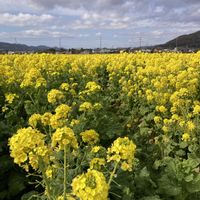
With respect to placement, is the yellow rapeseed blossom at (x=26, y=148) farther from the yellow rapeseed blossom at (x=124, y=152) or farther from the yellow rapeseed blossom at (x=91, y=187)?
the yellow rapeseed blossom at (x=91, y=187)

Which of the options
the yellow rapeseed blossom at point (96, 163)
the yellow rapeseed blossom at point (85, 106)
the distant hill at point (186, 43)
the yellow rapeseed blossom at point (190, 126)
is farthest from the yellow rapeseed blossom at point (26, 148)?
the distant hill at point (186, 43)

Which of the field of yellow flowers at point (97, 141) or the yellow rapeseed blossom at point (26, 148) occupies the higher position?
the yellow rapeseed blossom at point (26, 148)

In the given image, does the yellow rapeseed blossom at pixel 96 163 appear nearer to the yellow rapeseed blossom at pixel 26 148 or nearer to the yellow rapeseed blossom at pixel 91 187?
the yellow rapeseed blossom at pixel 26 148

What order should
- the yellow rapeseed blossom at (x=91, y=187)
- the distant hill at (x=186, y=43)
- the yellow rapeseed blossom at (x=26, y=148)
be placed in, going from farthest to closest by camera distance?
1. the distant hill at (x=186, y=43)
2. the yellow rapeseed blossom at (x=26, y=148)
3. the yellow rapeseed blossom at (x=91, y=187)

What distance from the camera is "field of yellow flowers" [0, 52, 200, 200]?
8.47ft

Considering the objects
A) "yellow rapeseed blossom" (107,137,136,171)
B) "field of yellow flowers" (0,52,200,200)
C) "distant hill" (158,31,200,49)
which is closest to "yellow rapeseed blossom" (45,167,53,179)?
"field of yellow flowers" (0,52,200,200)

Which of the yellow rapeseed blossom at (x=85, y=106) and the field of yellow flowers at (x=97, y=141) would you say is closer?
the field of yellow flowers at (x=97, y=141)

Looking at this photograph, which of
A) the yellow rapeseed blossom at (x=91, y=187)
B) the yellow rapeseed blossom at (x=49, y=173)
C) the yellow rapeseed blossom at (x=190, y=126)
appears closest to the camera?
the yellow rapeseed blossom at (x=91, y=187)

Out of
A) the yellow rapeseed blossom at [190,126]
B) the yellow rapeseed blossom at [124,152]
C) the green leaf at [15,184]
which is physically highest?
the yellow rapeseed blossom at [124,152]

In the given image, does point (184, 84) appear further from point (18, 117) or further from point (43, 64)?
point (43, 64)

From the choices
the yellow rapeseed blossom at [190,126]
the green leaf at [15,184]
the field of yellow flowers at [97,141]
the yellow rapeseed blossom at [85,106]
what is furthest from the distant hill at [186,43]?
the green leaf at [15,184]

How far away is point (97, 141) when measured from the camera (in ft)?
13.7

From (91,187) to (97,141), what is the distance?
2197 mm

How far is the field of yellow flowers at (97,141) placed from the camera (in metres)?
2.58
